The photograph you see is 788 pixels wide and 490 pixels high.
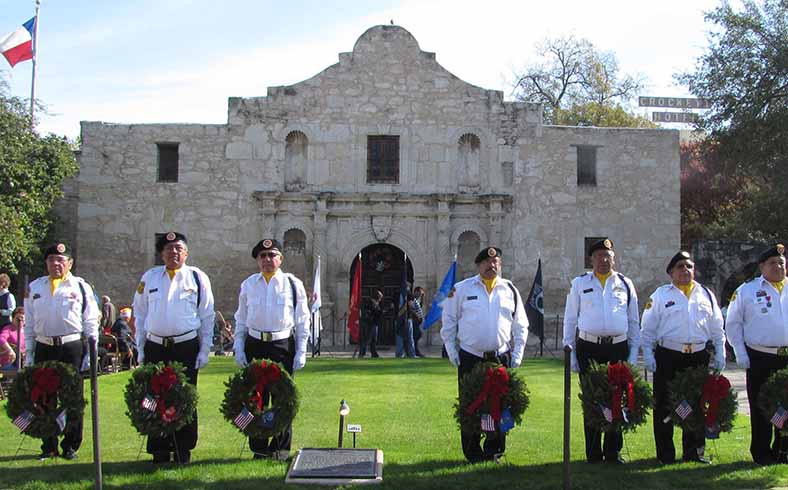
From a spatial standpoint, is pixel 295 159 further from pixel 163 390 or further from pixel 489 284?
pixel 163 390

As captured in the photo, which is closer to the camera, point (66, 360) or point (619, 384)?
point (619, 384)

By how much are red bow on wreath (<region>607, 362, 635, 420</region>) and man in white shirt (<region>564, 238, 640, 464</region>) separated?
37cm

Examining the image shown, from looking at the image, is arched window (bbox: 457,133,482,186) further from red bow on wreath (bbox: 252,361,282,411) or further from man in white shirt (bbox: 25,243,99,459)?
red bow on wreath (bbox: 252,361,282,411)

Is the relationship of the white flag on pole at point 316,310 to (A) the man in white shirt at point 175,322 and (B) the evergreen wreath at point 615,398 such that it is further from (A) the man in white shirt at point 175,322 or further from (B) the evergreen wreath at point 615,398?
(B) the evergreen wreath at point 615,398

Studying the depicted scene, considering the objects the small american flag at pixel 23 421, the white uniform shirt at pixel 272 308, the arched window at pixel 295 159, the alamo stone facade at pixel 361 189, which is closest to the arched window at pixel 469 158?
the alamo stone facade at pixel 361 189

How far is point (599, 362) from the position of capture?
8258 millimetres

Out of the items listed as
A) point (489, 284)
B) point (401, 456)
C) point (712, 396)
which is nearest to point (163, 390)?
point (401, 456)

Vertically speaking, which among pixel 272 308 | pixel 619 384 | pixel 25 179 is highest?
pixel 25 179

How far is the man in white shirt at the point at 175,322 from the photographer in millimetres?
8008

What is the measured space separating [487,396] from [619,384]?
116 centimetres

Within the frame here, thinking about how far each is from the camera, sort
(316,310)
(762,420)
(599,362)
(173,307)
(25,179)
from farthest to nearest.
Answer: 1. (25,179)
2. (316,310)
3. (599,362)
4. (762,420)
5. (173,307)

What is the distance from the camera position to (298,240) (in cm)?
2362

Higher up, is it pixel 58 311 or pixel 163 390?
pixel 58 311

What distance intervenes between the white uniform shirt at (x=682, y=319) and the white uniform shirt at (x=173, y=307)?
13.7 feet
